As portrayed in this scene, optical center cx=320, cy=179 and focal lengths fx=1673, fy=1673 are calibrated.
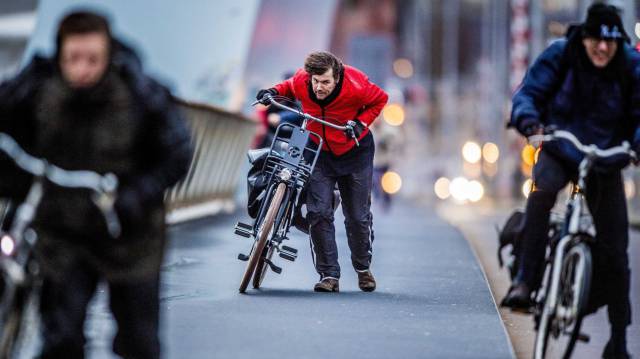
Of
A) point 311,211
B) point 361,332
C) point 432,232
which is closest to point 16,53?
point 432,232

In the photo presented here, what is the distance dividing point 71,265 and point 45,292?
5.0 inches

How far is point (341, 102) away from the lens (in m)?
10.6

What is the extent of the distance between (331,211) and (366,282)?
0.57 metres

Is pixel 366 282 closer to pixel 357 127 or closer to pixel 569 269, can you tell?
pixel 357 127

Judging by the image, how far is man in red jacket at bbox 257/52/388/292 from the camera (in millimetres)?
10578

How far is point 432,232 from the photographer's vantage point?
18547 millimetres

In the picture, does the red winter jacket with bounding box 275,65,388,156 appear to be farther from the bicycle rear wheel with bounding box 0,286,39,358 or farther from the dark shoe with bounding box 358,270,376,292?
the bicycle rear wheel with bounding box 0,286,39,358

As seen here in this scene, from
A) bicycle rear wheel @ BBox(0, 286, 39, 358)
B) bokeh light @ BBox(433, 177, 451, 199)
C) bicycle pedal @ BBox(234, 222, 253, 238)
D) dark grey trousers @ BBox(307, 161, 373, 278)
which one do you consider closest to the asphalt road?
dark grey trousers @ BBox(307, 161, 373, 278)

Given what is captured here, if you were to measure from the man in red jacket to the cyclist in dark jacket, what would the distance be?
2805 mm

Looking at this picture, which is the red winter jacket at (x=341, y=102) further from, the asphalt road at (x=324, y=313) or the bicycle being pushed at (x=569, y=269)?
the bicycle being pushed at (x=569, y=269)

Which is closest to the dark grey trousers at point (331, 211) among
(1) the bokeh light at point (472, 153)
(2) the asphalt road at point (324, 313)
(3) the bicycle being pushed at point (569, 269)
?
(2) the asphalt road at point (324, 313)

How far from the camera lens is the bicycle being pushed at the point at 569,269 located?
7203 millimetres

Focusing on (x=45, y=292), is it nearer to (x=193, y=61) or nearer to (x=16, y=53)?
(x=193, y=61)

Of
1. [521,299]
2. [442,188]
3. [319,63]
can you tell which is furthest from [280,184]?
[442,188]
